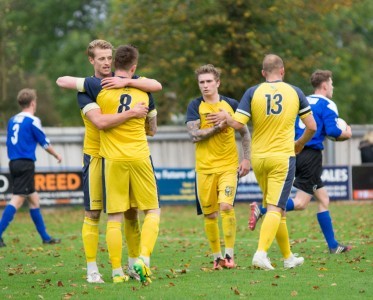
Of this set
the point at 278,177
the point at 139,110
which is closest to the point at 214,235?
the point at 278,177

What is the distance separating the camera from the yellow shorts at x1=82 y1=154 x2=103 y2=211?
33.6 feet

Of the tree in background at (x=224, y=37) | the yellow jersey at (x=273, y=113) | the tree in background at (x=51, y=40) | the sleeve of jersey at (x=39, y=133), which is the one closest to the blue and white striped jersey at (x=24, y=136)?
the sleeve of jersey at (x=39, y=133)

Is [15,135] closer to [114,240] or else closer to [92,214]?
[92,214]

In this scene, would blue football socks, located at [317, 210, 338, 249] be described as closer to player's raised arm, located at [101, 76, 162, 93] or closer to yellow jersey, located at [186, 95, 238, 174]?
yellow jersey, located at [186, 95, 238, 174]

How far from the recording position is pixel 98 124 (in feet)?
32.2

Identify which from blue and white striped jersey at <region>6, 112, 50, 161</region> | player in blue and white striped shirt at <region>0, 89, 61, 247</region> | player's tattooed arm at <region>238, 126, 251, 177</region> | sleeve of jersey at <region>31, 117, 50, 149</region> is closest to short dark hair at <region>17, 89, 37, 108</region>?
player in blue and white striped shirt at <region>0, 89, 61, 247</region>

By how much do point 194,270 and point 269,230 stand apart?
1.12 meters

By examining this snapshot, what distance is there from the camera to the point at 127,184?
10.0 m

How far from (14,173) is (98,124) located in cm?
610

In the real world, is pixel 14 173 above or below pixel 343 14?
below

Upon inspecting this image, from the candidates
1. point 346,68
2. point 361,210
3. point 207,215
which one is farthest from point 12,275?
point 346,68

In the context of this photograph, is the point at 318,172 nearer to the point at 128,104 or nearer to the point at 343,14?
the point at 128,104

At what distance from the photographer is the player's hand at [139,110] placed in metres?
9.88

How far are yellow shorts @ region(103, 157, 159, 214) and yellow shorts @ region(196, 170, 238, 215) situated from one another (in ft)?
4.48
